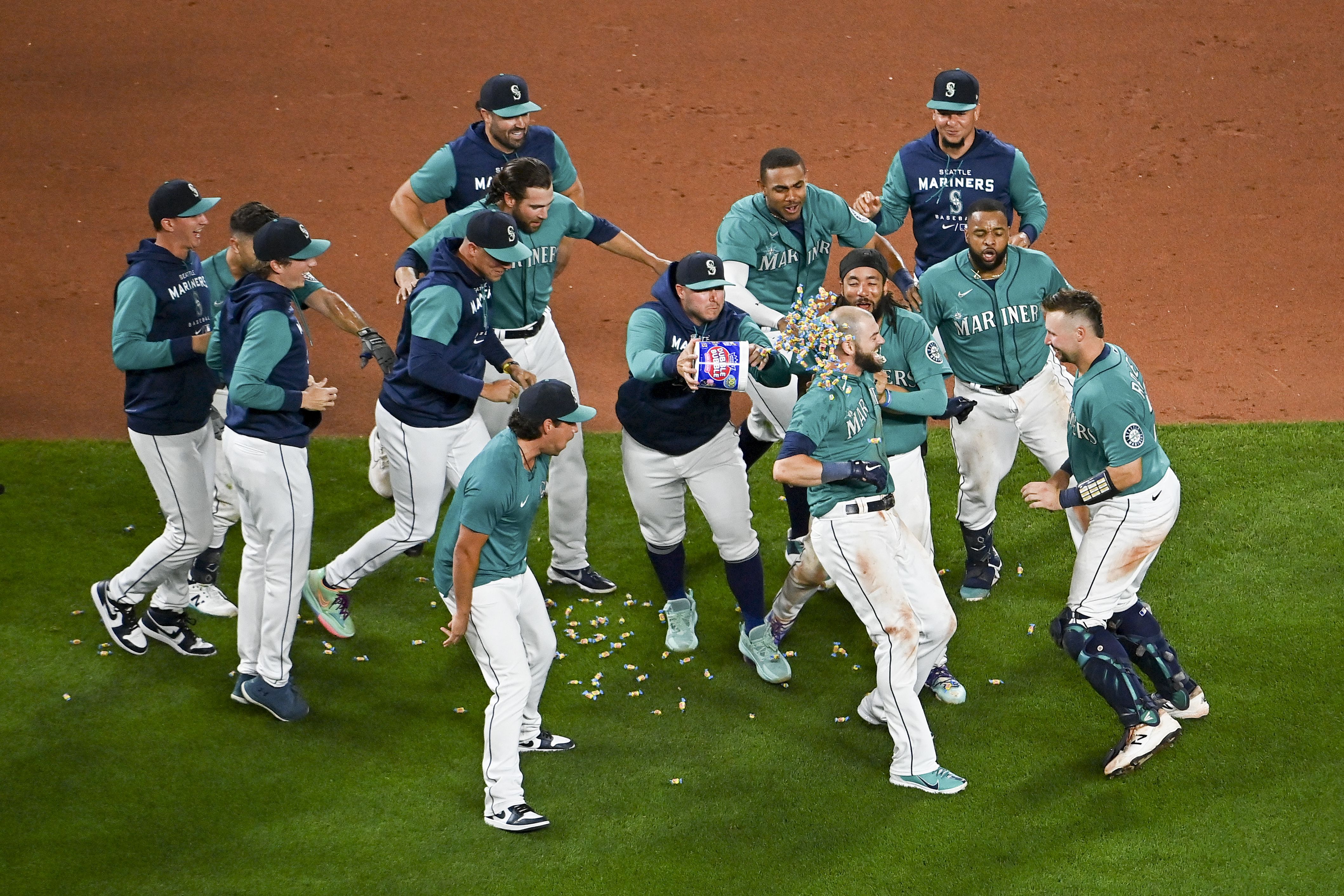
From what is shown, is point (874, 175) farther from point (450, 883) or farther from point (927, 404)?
point (450, 883)

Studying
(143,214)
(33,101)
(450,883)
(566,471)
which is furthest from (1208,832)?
(33,101)

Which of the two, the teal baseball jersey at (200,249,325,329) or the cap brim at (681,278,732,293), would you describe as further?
the teal baseball jersey at (200,249,325,329)

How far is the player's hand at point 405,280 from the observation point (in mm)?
6219

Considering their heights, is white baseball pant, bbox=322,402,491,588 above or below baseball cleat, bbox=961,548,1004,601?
above

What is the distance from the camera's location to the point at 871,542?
17.4ft

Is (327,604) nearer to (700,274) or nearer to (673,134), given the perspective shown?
(700,274)

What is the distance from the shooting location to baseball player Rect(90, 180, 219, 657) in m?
5.91

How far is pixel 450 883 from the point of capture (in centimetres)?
489

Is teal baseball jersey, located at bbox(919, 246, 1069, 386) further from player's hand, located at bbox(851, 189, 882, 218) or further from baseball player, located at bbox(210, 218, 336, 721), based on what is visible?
baseball player, located at bbox(210, 218, 336, 721)

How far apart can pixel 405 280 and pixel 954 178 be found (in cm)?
289

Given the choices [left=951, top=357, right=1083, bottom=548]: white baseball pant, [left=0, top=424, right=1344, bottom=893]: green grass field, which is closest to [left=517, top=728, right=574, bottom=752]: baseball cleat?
[left=0, top=424, right=1344, bottom=893]: green grass field

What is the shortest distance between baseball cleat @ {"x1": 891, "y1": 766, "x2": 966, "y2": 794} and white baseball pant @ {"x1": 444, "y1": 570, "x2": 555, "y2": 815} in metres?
1.49

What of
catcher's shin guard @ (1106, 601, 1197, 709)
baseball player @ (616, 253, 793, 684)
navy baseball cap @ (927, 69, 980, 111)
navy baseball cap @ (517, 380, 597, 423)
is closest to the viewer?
navy baseball cap @ (517, 380, 597, 423)

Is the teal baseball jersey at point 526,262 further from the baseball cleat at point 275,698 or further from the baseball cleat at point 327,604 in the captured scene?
the baseball cleat at point 275,698
